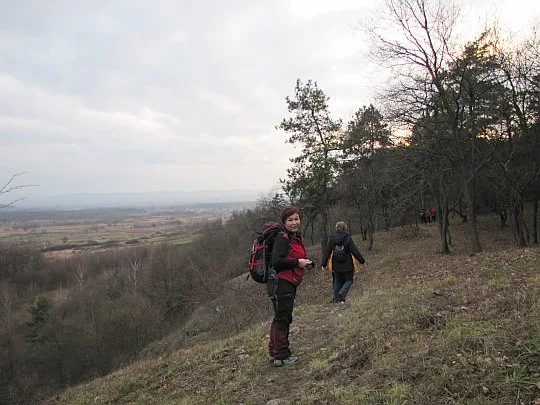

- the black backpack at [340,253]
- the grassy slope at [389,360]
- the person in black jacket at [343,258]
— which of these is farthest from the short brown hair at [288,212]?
the black backpack at [340,253]

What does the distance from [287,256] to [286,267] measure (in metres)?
0.14

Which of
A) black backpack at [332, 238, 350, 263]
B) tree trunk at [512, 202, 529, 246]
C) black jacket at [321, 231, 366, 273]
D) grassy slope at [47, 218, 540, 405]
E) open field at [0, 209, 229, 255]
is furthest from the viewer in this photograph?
open field at [0, 209, 229, 255]

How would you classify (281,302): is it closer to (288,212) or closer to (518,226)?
(288,212)

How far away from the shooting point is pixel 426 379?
354cm

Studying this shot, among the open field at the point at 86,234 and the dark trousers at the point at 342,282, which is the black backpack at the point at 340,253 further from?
the open field at the point at 86,234

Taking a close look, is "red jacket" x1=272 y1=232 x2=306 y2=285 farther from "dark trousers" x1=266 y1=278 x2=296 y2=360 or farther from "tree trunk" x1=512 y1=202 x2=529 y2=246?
"tree trunk" x1=512 y1=202 x2=529 y2=246

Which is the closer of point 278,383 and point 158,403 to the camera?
point 278,383

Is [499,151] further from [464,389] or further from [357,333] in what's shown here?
[464,389]

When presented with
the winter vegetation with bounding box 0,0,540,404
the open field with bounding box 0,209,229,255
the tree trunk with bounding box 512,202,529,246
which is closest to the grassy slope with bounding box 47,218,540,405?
the winter vegetation with bounding box 0,0,540,404

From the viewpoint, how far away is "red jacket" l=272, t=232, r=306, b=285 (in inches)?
183

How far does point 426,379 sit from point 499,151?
18512 mm

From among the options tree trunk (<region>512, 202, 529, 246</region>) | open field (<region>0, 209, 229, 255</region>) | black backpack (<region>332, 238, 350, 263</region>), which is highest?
black backpack (<region>332, 238, 350, 263</region>)

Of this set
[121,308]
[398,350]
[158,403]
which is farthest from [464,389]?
[121,308]

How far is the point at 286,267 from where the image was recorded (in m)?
4.70
